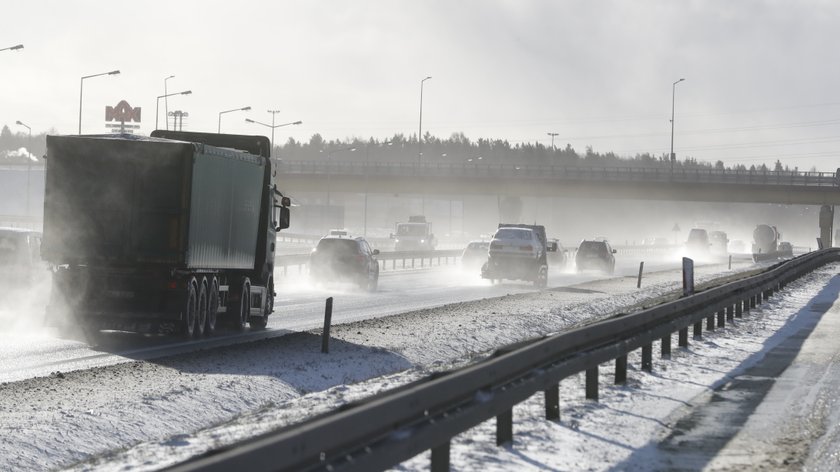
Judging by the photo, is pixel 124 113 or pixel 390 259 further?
pixel 124 113

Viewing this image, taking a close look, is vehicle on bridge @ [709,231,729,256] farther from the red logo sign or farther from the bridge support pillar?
the red logo sign

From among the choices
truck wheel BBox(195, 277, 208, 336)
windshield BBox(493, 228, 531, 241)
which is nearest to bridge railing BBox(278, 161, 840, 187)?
windshield BBox(493, 228, 531, 241)

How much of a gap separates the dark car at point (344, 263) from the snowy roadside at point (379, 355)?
18.0 feet

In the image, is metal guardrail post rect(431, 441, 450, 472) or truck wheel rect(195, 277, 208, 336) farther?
truck wheel rect(195, 277, 208, 336)

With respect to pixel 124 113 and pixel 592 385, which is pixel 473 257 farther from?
pixel 124 113

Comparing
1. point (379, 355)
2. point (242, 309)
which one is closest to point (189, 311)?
point (242, 309)

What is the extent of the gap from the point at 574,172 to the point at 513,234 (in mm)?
57144

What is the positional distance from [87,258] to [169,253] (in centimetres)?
128

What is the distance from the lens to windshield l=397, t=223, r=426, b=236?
7931 centimetres

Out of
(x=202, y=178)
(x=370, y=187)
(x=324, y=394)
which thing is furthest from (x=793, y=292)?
(x=370, y=187)

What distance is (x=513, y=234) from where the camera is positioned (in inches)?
1732

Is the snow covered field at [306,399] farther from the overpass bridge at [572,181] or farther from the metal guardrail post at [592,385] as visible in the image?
the overpass bridge at [572,181]

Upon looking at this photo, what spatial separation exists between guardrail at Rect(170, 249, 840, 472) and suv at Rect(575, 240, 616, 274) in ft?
138

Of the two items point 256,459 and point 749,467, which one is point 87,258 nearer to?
point 749,467
